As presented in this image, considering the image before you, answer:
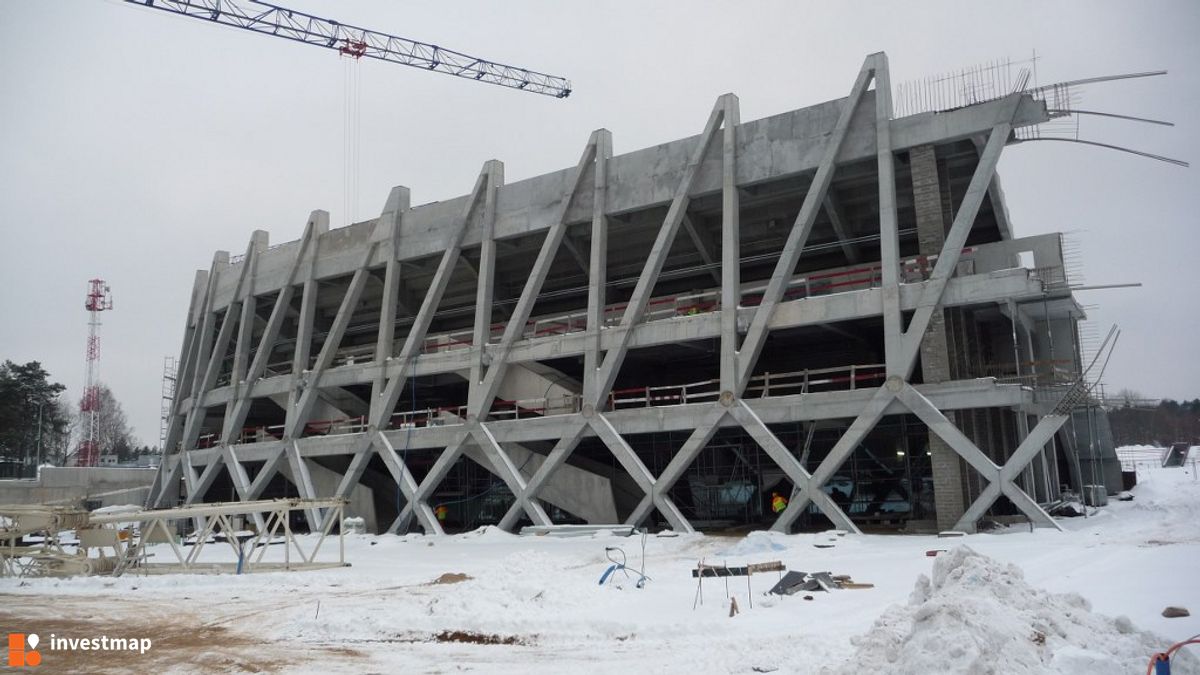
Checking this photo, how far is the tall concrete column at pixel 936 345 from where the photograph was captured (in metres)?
24.0

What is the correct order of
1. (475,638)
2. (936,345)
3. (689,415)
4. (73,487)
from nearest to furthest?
(475,638) → (936,345) → (689,415) → (73,487)

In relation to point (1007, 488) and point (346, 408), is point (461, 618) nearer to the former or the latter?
point (1007, 488)

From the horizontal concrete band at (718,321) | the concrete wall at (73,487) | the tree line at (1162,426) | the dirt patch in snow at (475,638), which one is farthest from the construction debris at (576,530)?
the tree line at (1162,426)

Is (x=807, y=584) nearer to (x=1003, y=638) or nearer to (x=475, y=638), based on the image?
(x=475, y=638)

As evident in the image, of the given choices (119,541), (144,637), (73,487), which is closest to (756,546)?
(144,637)

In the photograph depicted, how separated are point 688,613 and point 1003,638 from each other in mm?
6030

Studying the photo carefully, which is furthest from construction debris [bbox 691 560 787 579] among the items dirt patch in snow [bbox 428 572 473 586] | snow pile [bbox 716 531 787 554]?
dirt patch in snow [bbox 428 572 473 586]

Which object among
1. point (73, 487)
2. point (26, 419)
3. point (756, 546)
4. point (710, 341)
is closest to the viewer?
point (756, 546)

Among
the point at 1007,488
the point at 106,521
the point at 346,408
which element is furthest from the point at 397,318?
the point at 1007,488

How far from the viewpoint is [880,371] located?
113 ft

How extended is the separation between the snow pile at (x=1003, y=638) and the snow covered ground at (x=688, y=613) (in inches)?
0.7

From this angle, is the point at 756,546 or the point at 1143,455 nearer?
the point at 756,546

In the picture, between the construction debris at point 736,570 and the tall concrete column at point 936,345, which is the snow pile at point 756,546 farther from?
the tall concrete column at point 936,345

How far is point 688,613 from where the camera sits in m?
13.1
